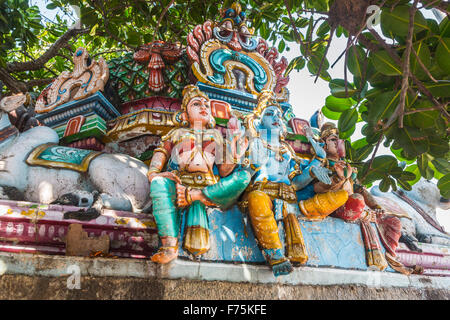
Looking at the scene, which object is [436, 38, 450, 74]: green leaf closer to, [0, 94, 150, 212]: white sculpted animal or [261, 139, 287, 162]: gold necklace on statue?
[261, 139, 287, 162]: gold necklace on statue

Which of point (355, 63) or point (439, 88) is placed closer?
point (439, 88)

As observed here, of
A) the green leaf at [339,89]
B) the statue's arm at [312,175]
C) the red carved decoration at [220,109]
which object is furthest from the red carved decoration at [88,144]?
the green leaf at [339,89]

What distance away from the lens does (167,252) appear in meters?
2.44

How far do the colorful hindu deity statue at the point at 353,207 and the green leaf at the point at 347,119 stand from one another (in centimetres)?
57

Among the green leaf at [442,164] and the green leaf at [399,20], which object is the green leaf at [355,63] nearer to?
the green leaf at [399,20]

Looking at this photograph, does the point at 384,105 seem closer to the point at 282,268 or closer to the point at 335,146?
the point at 282,268

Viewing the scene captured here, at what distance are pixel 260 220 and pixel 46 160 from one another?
6.22 ft

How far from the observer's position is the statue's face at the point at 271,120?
10.9 ft

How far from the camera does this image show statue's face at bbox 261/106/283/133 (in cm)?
333

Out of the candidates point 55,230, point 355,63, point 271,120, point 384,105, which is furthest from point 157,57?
point 384,105

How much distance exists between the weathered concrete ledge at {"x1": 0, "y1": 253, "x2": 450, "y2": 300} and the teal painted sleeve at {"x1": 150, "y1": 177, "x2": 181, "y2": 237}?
0.78 ft

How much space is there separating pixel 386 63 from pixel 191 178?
64.6 inches

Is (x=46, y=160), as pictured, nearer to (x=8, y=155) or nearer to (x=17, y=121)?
(x=8, y=155)
